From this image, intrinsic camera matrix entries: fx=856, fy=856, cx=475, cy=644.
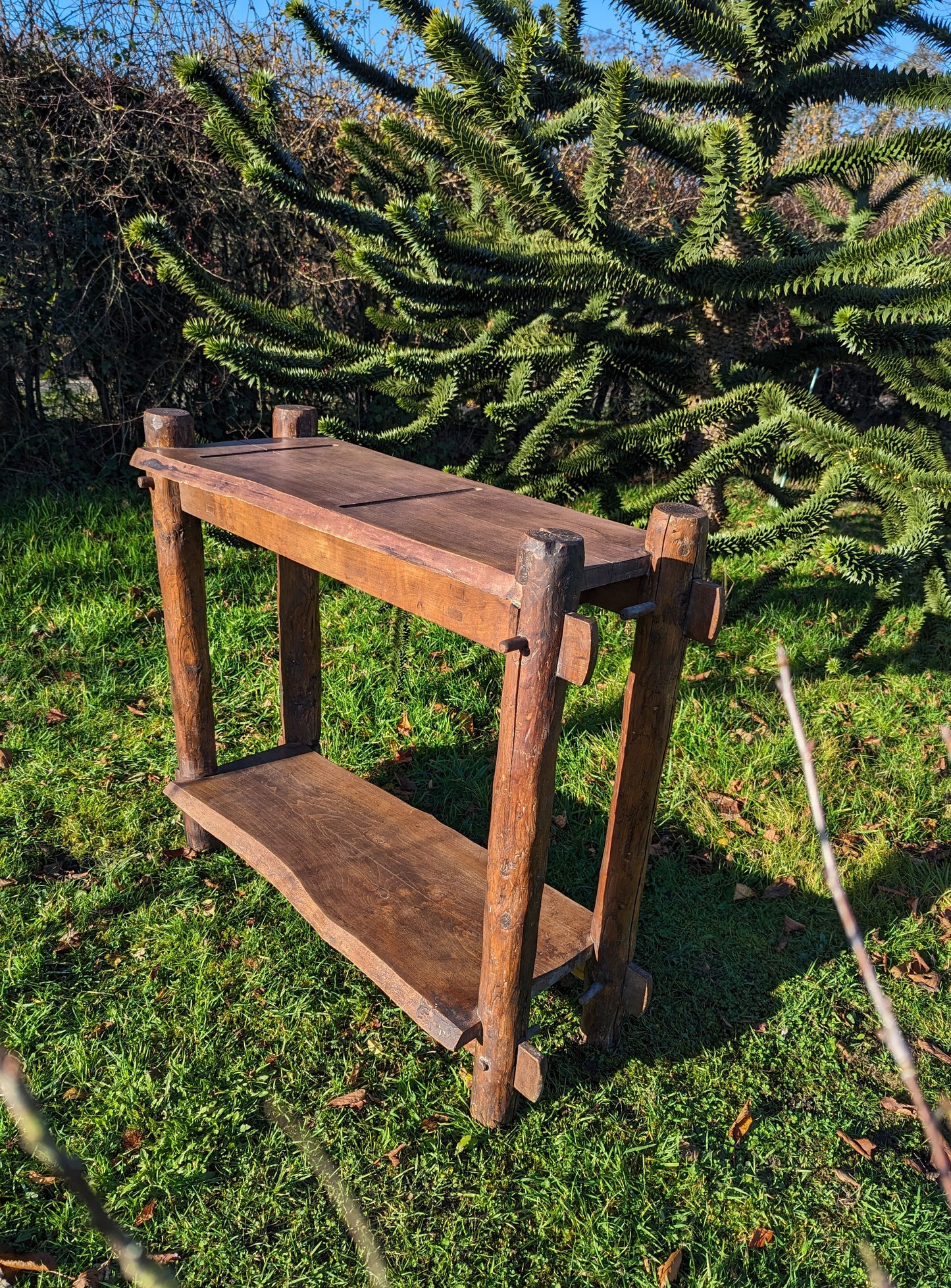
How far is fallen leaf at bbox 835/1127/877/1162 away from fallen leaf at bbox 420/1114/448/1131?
1.16 m

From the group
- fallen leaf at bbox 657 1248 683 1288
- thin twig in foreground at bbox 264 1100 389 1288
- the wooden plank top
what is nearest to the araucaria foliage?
the wooden plank top

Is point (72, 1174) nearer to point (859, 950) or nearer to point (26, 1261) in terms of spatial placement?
point (859, 950)

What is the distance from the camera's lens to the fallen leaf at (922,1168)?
243 cm

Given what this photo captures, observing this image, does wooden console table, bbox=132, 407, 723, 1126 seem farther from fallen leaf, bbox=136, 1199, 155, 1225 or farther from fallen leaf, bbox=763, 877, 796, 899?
fallen leaf, bbox=763, 877, 796, 899

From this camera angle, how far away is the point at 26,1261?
6.69ft

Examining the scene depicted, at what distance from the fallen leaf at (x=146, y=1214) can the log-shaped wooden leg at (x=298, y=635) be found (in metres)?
1.79

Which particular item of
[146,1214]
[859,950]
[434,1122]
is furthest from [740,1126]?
[859,950]

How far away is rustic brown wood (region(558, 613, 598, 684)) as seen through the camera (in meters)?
1.81

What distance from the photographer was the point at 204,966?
9.50ft

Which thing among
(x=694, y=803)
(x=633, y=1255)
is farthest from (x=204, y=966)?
(x=694, y=803)

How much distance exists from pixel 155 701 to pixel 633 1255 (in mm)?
3199

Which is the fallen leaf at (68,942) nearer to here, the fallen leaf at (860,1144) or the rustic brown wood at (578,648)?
the rustic brown wood at (578,648)

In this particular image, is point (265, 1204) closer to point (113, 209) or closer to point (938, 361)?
point (938, 361)

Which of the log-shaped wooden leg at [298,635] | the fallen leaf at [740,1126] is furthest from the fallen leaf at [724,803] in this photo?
the log-shaped wooden leg at [298,635]
